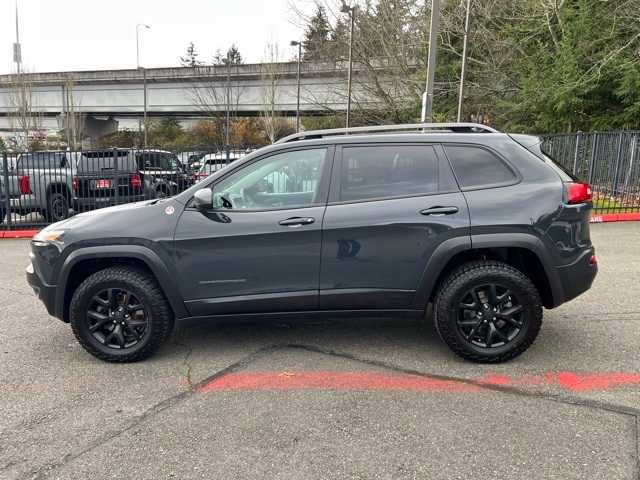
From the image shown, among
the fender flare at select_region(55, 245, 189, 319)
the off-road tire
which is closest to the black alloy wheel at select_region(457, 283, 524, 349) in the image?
the fender flare at select_region(55, 245, 189, 319)

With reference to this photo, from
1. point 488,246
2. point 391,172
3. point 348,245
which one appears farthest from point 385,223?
point 488,246

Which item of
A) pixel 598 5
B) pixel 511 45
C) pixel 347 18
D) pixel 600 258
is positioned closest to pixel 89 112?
pixel 347 18

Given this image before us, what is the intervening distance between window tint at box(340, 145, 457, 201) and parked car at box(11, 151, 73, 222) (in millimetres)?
9245

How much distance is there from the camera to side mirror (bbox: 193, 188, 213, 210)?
373 cm

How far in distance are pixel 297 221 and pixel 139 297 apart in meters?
1.35

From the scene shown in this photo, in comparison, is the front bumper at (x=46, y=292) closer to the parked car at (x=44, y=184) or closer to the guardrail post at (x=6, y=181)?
the parked car at (x=44, y=184)

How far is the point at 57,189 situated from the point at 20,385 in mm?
8613

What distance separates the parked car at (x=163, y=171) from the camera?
37.6 feet

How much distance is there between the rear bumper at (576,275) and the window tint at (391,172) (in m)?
1.04

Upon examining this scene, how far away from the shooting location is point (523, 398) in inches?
132

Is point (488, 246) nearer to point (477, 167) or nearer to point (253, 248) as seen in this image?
point (477, 167)

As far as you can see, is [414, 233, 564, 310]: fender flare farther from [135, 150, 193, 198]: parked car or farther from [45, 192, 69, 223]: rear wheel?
[45, 192, 69, 223]: rear wheel

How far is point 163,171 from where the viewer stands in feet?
38.2

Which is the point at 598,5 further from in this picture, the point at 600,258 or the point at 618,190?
the point at 600,258
